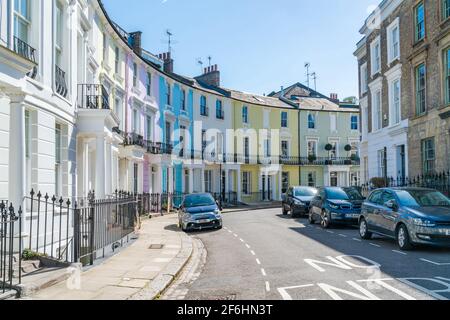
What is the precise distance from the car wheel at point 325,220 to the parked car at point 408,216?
10.3 ft

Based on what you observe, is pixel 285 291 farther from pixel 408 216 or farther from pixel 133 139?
pixel 133 139

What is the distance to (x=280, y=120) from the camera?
1847 inches

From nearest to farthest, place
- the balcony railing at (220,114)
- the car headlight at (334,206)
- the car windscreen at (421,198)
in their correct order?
the car windscreen at (421,198), the car headlight at (334,206), the balcony railing at (220,114)

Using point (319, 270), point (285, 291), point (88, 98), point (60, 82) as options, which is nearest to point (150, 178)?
point (88, 98)

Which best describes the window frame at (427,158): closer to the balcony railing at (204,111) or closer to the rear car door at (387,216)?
the rear car door at (387,216)

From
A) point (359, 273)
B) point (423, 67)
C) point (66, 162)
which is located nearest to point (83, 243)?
point (66, 162)

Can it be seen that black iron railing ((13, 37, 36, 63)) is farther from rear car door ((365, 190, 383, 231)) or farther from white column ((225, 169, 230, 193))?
white column ((225, 169, 230, 193))

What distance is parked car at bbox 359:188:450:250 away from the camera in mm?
11156

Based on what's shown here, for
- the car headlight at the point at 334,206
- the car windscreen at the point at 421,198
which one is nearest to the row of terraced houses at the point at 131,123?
the car headlight at the point at 334,206

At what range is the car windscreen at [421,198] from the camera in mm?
12361

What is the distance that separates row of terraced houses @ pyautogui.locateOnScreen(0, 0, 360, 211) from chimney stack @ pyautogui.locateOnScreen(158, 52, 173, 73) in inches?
4.8

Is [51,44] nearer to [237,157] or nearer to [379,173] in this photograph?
[379,173]

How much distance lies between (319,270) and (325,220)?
28.7ft
